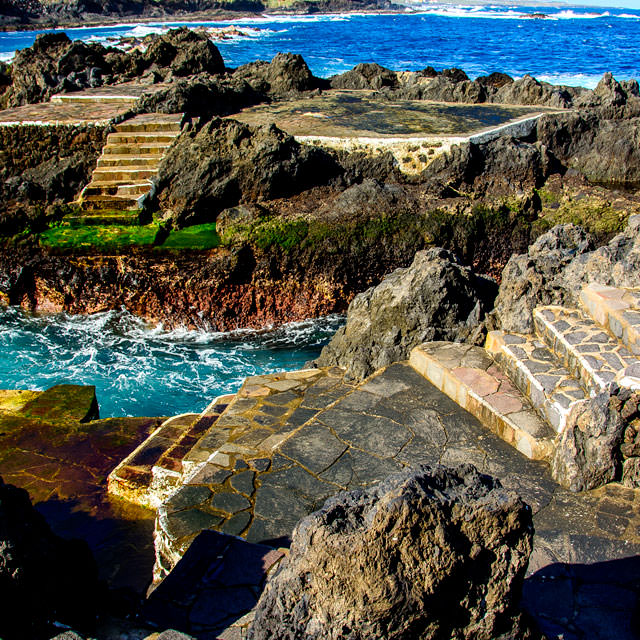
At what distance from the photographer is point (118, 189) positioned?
33.3ft

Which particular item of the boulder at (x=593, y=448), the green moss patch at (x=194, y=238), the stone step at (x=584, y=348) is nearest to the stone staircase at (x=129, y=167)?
the green moss patch at (x=194, y=238)

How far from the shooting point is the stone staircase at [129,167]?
9930 mm

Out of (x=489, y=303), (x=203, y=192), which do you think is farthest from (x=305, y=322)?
(x=489, y=303)

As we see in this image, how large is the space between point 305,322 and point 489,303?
3916 millimetres

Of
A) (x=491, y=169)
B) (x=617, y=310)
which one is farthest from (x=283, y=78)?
(x=617, y=310)

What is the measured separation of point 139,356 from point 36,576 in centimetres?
567

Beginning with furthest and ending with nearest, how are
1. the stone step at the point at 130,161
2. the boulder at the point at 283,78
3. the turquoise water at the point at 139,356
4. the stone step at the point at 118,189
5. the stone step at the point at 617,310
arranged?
the boulder at the point at 283,78
the stone step at the point at 130,161
the stone step at the point at 118,189
the turquoise water at the point at 139,356
the stone step at the point at 617,310

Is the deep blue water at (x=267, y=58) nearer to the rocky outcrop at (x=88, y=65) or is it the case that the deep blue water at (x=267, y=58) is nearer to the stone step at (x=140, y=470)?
the stone step at (x=140, y=470)

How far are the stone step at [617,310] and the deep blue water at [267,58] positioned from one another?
14.0ft

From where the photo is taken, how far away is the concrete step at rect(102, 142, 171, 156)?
1077 centimetres

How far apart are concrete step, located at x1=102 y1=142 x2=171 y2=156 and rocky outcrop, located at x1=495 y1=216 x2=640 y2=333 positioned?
24.4 ft

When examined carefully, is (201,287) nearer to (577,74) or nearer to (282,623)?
(282,623)

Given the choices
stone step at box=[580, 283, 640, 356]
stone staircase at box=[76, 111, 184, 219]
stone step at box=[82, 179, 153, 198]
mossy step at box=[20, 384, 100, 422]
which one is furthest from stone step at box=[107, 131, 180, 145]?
stone step at box=[580, 283, 640, 356]

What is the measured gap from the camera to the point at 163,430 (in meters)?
5.20
